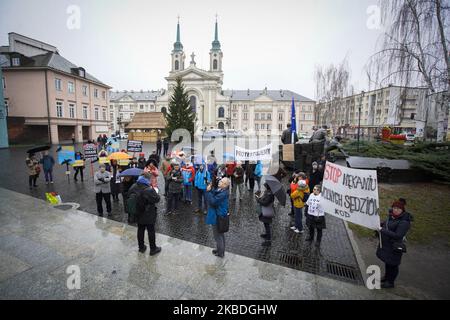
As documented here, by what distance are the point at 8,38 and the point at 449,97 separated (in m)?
53.4

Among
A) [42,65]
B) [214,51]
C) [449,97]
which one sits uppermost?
[214,51]

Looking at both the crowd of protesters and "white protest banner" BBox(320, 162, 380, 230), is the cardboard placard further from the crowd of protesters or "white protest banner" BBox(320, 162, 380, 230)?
"white protest banner" BBox(320, 162, 380, 230)

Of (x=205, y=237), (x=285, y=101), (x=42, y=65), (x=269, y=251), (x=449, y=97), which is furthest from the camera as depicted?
(x=285, y=101)

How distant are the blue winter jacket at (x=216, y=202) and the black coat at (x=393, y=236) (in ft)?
10.0

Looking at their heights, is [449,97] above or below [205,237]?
above

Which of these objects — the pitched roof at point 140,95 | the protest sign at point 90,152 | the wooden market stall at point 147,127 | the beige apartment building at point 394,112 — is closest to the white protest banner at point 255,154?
the protest sign at point 90,152

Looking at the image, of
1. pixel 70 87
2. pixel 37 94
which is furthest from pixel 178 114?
pixel 37 94

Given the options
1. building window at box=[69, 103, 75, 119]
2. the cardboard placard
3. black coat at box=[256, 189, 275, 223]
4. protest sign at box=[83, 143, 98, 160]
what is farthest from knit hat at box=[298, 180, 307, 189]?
building window at box=[69, 103, 75, 119]

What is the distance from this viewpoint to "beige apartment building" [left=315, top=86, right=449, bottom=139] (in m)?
15.2

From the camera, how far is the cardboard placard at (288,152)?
1332 centimetres

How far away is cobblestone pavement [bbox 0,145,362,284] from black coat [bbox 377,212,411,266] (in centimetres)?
77
